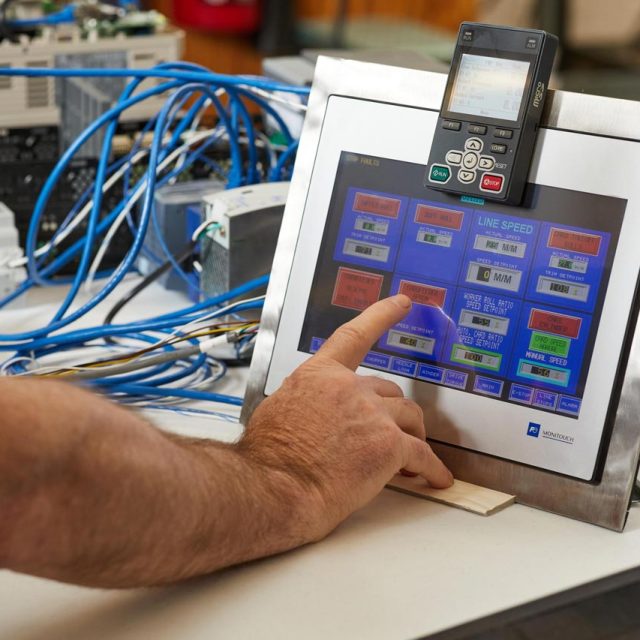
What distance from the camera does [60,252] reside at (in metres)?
1.38

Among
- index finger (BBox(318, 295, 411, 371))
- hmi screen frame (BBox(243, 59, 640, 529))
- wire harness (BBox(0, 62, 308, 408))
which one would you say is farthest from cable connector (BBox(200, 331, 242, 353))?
index finger (BBox(318, 295, 411, 371))

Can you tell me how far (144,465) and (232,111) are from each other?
799mm

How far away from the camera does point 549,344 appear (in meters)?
0.83

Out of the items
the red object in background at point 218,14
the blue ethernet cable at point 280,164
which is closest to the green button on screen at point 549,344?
the blue ethernet cable at point 280,164

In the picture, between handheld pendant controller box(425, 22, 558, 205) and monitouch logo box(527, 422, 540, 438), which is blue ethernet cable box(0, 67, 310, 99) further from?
monitouch logo box(527, 422, 540, 438)

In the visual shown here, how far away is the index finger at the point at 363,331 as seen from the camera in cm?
83

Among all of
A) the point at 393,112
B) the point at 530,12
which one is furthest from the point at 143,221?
the point at 530,12

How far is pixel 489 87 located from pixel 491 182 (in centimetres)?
8

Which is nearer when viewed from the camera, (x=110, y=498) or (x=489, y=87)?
(x=110, y=498)

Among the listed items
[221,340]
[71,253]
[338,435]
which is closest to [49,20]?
[71,253]

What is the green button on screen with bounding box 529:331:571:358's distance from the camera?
0.82m

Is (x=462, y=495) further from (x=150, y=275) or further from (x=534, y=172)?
(x=150, y=275)

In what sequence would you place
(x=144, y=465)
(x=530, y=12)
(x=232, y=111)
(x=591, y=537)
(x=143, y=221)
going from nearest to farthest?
(x=144, y=465)
(x=591, y=537)
(x=143, y=221)
(x=232, y=111)
(x=530, y=12)

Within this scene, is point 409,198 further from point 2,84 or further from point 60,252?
point 2,84
